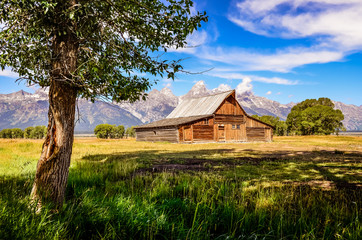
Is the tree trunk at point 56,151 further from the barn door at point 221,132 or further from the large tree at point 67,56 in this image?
the barn door at point 221,132

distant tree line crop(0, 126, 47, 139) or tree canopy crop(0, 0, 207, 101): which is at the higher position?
tree canopy crop(0, 0, 207, 101)

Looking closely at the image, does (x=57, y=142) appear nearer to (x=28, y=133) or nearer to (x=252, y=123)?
(x=252, y=123)

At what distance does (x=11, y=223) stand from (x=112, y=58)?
10.9ft

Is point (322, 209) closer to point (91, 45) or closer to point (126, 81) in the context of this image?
point (126, 81)

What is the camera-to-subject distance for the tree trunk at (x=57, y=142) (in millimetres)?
3568

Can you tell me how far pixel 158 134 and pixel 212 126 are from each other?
9.76 metres

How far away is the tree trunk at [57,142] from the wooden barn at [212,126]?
29195 mm

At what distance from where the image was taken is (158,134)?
1512 inches

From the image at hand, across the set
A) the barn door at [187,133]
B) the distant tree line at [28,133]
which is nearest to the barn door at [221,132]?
the barn door at [187,133]

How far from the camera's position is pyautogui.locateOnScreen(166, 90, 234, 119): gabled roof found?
1459 inches

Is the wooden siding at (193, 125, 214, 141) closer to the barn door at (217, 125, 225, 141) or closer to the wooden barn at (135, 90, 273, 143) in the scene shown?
the wooden barn at (135, 90, 273, 143)

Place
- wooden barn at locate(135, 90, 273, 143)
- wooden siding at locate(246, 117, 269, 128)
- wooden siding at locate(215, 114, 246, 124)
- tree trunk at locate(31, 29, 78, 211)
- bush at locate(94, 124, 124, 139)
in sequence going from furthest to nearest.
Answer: bush at locate(94, 124, 124, 139)
wooden siding at locate(246, 117, 269, 128)
wooden siding at locate(215, 114, 246, 124)
wooden barn at locate(135, 90, 273, 143)
tree trunk at locate(31, 29, 78, 211)

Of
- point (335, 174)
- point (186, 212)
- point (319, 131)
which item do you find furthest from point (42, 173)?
point (319, 131)

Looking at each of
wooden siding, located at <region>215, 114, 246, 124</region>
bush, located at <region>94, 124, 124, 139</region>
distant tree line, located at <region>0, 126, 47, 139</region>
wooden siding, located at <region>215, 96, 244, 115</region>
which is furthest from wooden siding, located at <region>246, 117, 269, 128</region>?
distant tree line, located at <region>0, 126, 47, 139</region>
